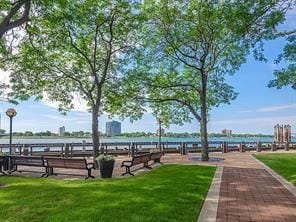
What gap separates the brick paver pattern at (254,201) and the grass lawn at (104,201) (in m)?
0.66

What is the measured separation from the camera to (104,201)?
887cm

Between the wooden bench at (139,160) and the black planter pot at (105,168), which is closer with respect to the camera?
the black planter pot at (105,168)

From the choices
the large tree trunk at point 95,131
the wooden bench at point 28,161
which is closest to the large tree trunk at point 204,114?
the large tree trunk at point 95,131

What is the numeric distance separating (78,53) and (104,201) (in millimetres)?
12512

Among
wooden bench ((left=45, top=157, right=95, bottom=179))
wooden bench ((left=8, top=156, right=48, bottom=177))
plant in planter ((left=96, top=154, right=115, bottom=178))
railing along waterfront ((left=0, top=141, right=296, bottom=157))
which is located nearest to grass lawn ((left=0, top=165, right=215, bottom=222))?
wooden bench ((left=45, top=157, right=95, bottom=179))

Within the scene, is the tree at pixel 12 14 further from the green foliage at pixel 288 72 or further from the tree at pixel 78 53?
the green foliage at pixel 288 72

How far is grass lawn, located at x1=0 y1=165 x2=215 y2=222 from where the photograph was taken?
7.48 m

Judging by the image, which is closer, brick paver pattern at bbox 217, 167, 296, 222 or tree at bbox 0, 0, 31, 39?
brick paver pattern at bbox 217, 167, 296, 222

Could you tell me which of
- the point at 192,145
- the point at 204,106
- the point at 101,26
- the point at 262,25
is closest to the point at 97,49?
the point at 101,26

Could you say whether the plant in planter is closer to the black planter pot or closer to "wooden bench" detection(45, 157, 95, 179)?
the black planter pot

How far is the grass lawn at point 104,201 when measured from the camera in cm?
748

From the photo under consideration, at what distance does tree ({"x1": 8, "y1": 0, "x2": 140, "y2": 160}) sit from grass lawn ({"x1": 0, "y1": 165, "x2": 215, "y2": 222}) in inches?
293

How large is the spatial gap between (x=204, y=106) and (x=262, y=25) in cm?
1046

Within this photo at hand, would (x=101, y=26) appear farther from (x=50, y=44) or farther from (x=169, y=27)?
(x=169, y=27)
